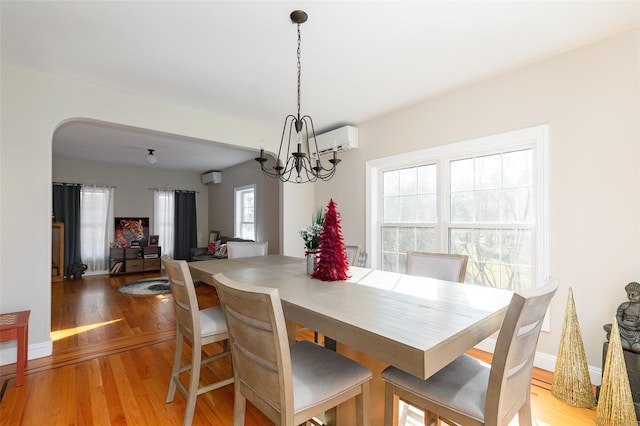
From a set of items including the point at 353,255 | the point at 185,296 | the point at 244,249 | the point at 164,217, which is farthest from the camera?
the point at 164,217

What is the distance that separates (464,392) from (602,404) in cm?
131

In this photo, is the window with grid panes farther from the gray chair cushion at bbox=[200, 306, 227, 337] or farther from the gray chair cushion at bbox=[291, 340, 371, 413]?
the gray chair cushion at bbox=[291, 340, 371, 413]

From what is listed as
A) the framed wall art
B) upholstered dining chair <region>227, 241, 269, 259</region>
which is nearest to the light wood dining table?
upholstered dining chair <region>227, 241, 269, 259</region>

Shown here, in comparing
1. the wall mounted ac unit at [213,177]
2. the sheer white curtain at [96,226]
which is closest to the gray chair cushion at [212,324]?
the wall mounted ac unit at [213,177]

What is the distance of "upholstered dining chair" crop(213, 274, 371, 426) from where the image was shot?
3.46 ft

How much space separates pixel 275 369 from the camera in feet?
3.54

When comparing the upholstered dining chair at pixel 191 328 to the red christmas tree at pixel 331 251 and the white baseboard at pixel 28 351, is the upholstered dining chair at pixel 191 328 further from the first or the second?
the white baseboard at pixel 28 351

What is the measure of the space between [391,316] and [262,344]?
1.70ft

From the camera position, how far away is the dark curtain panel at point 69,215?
20.3 ft

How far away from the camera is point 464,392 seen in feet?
3.77

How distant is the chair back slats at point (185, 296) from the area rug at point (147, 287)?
3511 mm

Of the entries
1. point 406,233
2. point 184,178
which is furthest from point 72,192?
point 406,233

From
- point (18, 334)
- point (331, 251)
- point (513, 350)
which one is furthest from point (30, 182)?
point (513, 350)

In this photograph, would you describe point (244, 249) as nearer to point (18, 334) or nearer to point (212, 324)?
point (212, 324)
